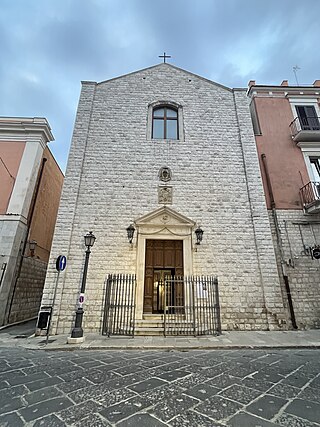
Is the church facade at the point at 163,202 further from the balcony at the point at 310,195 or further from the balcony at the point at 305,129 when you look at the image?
the balcony at the point at 305,129

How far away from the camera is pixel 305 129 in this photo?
10.3 m

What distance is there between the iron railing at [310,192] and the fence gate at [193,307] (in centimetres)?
544

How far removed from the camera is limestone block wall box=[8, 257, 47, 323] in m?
8.69

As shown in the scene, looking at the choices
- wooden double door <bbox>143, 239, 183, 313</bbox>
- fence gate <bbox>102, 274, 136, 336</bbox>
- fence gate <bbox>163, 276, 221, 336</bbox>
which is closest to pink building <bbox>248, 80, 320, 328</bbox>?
fence gate <bbox>163, 276, 221, 336</bbox>

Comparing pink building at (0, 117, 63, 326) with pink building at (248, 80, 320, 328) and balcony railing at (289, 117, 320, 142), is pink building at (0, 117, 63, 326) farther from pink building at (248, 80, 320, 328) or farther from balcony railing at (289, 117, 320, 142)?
balcony railing at (289, 117, 320, 142)

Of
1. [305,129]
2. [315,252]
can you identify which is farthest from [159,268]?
[305,129]

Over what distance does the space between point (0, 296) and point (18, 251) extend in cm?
177

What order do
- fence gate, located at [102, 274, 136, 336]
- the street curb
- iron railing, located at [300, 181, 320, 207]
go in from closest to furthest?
the street curb
fence gate, located at [102, 274, 136, 336]
iron railing, located at [300, 181, 320, 207]

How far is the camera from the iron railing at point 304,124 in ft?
33.8

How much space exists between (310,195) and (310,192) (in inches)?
5.1

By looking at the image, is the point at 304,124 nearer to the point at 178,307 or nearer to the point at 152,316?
the point at 178,307

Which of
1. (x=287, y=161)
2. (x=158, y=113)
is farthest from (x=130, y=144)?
(x=287, y=161)

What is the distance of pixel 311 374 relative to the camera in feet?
10.3

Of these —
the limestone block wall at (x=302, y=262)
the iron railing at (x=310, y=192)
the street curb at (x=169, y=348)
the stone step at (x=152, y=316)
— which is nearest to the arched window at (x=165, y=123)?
the limestone block wall at (x=302, y=262)
